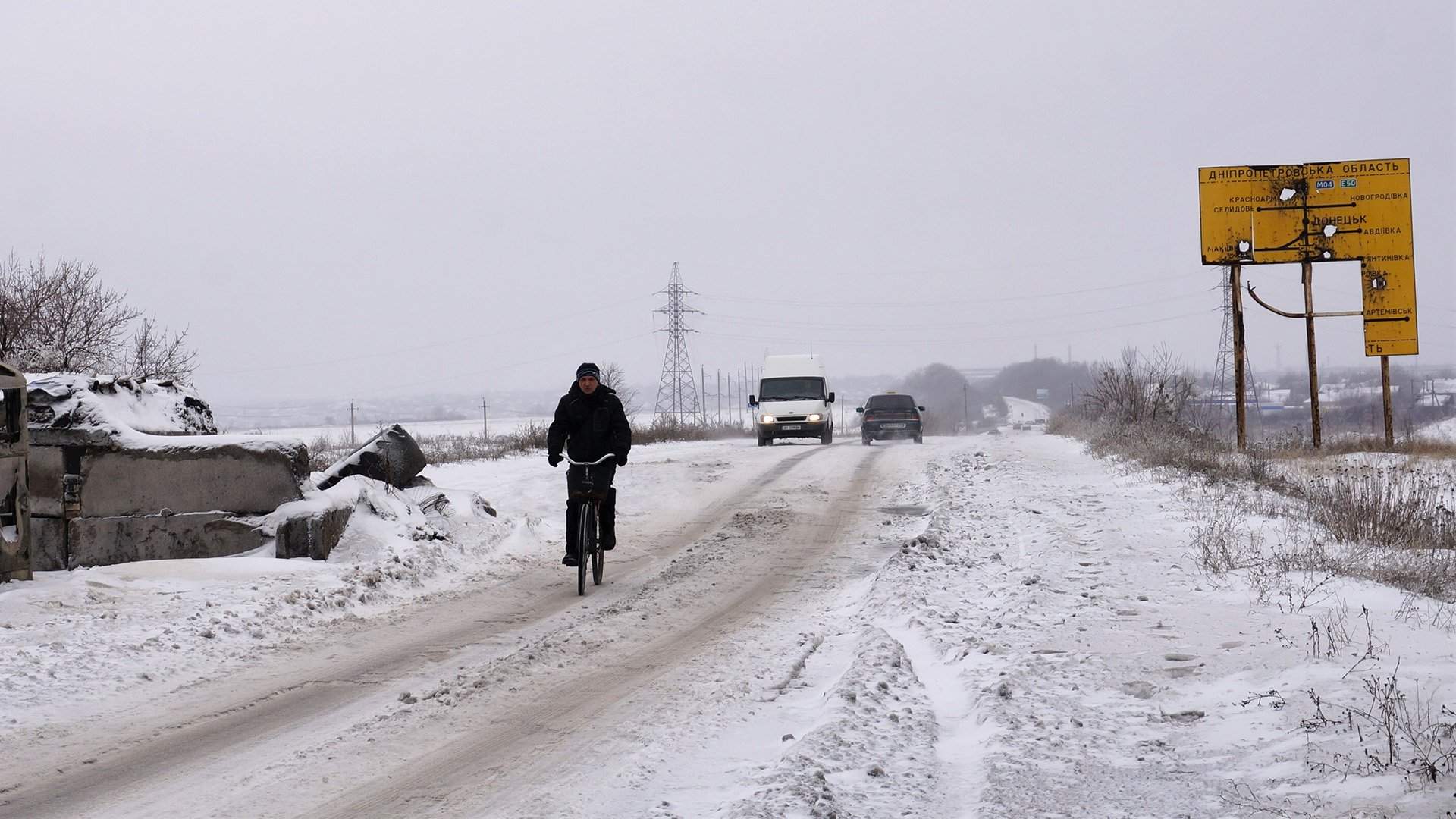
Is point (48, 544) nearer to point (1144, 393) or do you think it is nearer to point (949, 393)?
point (1144, 393)

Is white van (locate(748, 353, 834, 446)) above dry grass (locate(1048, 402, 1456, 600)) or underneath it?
above

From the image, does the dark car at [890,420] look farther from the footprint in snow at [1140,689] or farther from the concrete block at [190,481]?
the footprint in snow at [1140,689]

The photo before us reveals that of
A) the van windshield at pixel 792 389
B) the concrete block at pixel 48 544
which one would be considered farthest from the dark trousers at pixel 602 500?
the van windshield at pixel 792 389

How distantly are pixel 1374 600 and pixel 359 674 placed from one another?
6.48 meters

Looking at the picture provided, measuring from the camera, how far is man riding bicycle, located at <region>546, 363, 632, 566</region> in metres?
10.2

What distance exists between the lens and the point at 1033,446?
26.4 meters

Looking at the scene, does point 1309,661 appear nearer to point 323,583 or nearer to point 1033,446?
point 323,583

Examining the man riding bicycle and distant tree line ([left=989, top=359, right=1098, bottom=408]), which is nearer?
the man riding bicycle

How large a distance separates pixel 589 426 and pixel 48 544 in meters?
5.19

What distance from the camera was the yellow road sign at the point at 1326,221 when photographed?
24.4m

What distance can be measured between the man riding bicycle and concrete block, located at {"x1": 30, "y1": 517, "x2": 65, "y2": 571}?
468cm

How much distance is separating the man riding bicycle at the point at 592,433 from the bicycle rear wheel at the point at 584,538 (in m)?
0.21

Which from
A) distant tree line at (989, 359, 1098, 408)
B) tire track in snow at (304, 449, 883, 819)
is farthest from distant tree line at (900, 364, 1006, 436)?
tire track in snow at (304, 449, 883, 819)

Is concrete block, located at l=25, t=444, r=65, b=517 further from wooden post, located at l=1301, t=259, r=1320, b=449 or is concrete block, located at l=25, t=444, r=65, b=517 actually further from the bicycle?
wooden post, located at l=1301, t=259, r=1320, b=449
